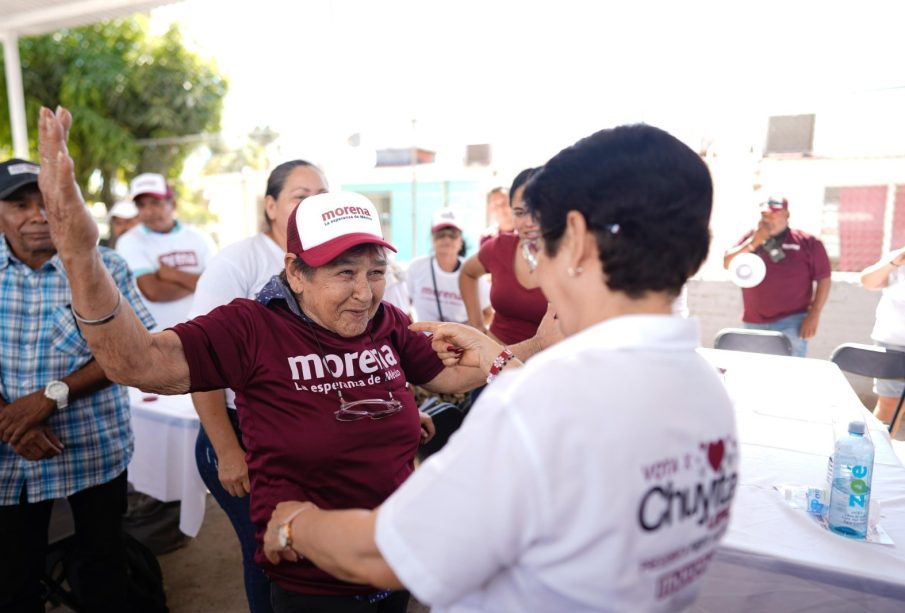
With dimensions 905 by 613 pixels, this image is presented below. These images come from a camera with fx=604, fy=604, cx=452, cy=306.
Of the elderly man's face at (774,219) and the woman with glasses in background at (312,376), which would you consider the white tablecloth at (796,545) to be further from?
the elderly man's face at (774,219)

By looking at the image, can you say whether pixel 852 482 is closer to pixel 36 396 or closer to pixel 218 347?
pixel 218 347

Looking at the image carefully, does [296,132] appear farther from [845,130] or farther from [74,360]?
[845,130]

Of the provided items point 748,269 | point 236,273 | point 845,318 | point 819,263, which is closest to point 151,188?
point 236,273

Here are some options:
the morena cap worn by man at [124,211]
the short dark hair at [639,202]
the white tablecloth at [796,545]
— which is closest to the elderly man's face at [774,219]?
the white tablecloth at [796,545]

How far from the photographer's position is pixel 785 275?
527 centimetres

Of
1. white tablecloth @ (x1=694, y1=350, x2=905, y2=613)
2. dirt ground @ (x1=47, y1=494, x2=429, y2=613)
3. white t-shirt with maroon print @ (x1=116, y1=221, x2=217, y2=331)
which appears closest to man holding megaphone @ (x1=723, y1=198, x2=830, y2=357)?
white tablecloth @ (x1=694, y1=350, x2=905, y2=613)

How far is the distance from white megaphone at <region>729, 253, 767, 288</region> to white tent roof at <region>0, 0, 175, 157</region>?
6156mm

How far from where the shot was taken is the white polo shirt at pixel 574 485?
2.53ft

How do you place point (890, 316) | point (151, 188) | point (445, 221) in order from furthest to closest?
point (445, 221), point (890, 316), point (151, 188)

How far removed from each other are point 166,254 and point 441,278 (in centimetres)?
211

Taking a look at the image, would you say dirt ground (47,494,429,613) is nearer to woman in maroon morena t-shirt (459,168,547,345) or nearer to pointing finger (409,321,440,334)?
woman in maroon morena t-shirt (459,168,547,345)

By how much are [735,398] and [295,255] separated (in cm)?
264

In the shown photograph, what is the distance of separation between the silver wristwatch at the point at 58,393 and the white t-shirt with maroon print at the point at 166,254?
1.98 metres

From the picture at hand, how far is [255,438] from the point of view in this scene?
5.13 feet
